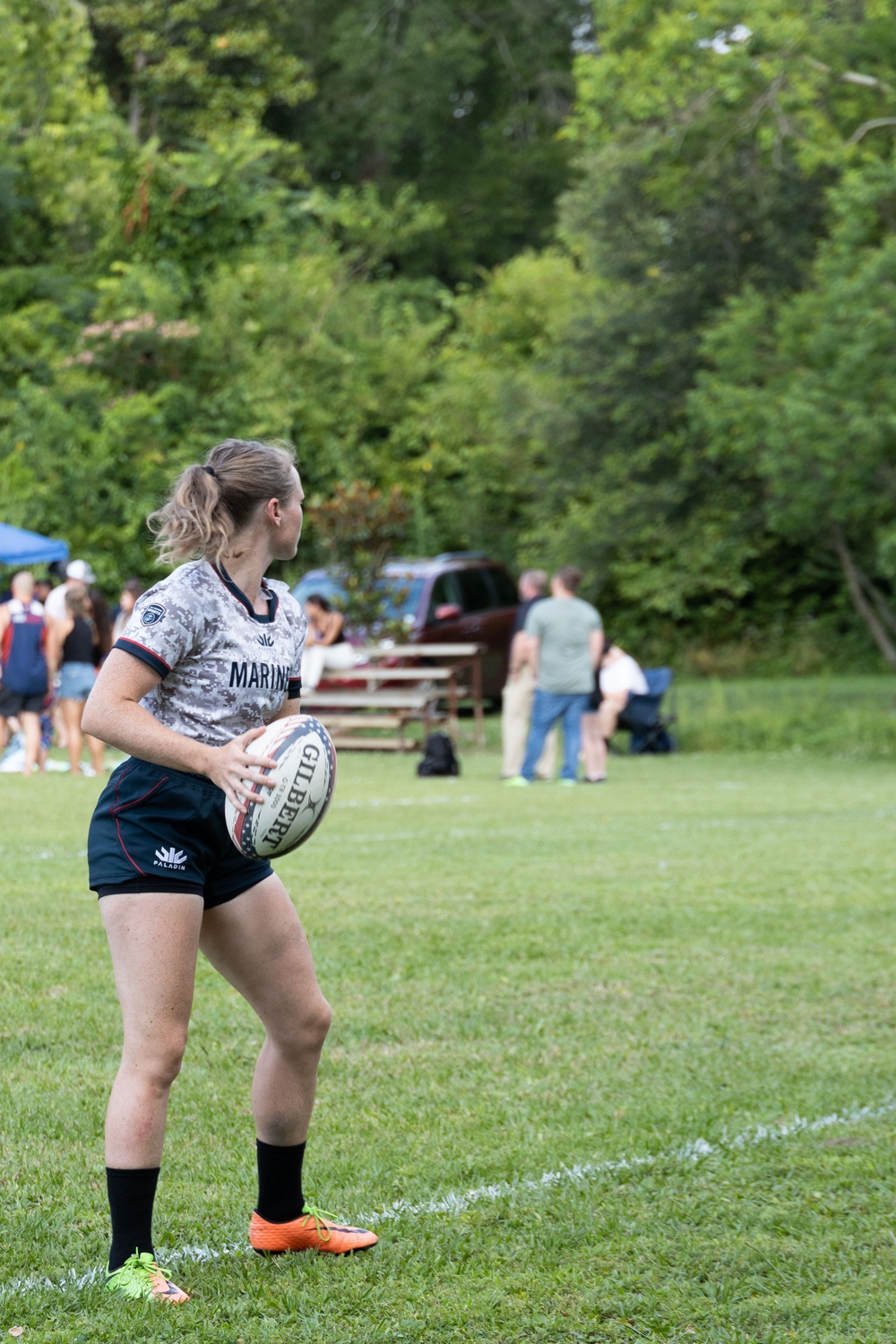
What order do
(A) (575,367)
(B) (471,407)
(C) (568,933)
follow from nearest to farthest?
1. (C) (568,933)
2. (A) (575,367)
3. (B) (471,407)

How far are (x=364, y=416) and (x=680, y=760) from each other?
621 inches

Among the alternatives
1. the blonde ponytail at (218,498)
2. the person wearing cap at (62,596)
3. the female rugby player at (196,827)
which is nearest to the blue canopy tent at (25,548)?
the person wearing cap at (62,596)

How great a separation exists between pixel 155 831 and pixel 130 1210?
2.68 feet

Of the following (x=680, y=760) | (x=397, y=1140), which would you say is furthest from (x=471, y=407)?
(x=397, y=1140)

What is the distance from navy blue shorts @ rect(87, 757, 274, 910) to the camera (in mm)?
3568

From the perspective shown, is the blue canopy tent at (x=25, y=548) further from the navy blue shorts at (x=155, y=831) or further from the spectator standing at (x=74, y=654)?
the navy blue shorts at (x=155, y=831)

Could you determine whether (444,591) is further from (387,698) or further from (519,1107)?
(519,1107)

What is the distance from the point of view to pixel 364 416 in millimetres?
34094

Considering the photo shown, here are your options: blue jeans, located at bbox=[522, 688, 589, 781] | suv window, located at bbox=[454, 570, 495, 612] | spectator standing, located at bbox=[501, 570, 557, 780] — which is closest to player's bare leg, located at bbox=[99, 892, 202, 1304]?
blue jeans, located at bbox=[522, 688, 589, 781]

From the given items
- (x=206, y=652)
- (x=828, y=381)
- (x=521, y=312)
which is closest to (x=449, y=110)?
(x=521, y=312)

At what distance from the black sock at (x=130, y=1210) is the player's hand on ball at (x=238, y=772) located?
32.4 inches

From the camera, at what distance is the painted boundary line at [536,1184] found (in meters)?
3.77

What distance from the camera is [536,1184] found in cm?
461

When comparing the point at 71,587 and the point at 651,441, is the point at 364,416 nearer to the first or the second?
the point at 651,441
